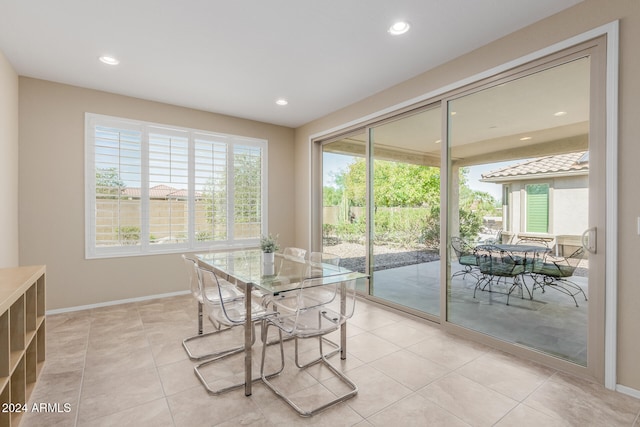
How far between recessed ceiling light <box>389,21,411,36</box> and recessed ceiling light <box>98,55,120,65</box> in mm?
2747

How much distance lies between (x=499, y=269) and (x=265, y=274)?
2.23 m

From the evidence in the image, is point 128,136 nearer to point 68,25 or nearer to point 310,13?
point 68,25

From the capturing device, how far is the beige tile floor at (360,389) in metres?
1.88

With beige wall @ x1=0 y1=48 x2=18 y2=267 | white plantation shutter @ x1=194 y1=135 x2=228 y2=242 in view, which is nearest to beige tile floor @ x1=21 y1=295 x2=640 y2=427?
beige wall @ x1=0 y1=48 x2=18 y2=267

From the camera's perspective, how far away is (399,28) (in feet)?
8.50

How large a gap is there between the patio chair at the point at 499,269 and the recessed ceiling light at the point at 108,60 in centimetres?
417

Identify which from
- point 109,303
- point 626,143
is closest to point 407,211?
point 626,143

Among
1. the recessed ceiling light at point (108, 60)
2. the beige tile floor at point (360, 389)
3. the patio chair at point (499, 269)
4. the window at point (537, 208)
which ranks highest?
the recessed ceiling light at point (108, 60)

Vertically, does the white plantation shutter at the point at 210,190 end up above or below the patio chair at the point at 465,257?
above

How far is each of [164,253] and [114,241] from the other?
2.08ft

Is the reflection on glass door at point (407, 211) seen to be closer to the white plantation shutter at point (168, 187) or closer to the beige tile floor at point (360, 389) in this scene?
the beige tile floor at point (360, 389)

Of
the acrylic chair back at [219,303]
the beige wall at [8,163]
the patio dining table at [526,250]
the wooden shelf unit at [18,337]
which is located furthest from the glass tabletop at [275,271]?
the beige wall at [8,163]

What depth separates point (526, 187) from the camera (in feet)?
8.99

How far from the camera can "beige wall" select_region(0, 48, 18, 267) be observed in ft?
9.80
